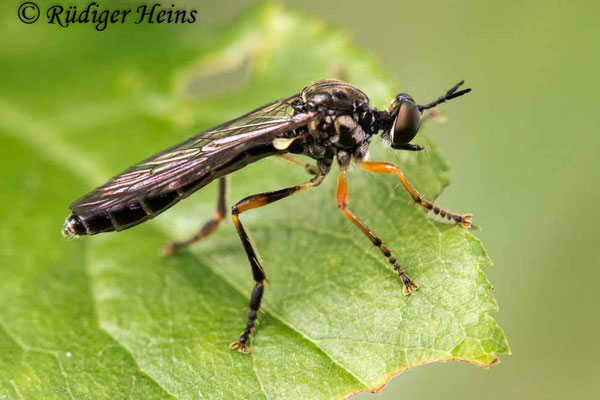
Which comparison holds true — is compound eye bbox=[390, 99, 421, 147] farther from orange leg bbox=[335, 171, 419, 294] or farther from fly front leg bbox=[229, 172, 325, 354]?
fly front leg bbox=[229, 172, 325, 354]

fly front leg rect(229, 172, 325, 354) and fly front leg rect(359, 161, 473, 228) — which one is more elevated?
fly front leg rect(359, 161, 473, 228)

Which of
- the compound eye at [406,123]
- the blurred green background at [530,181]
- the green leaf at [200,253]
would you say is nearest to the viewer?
the green leaf at [200,253]

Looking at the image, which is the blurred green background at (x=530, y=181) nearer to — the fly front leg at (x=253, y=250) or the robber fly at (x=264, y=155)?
the robber fly at (x=264, y=155)

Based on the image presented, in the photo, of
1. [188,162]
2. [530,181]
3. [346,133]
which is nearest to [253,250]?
[188,162]

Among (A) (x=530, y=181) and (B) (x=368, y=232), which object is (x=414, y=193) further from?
(A) (x=530, y=181)

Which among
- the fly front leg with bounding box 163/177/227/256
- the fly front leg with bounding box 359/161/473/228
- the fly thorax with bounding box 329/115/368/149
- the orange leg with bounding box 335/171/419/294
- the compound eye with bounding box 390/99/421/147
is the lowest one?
the fly front leg with bounding box 163/177/227/256

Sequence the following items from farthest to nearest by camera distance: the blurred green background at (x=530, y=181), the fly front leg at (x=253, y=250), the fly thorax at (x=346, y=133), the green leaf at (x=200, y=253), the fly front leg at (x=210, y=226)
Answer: the blurred green background at (x=530, y=181)
the fly front leg at (x=210, y=226)
the fly thorax at (x=346, y=133)
the fly front leg at (x=253, y=250)
the green leaf at (x=200, y=253)

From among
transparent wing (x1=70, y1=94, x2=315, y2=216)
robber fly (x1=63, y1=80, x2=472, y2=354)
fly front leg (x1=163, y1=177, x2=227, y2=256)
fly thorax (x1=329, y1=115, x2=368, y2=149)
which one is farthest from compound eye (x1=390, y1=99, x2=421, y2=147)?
fly front leg (x1=163, y1=177, x2=227, y2=256)

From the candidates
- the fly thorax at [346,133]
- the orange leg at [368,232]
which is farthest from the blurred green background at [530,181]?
the orange leg at [368,232]

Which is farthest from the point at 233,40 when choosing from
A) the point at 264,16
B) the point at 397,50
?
the point at 397,50
